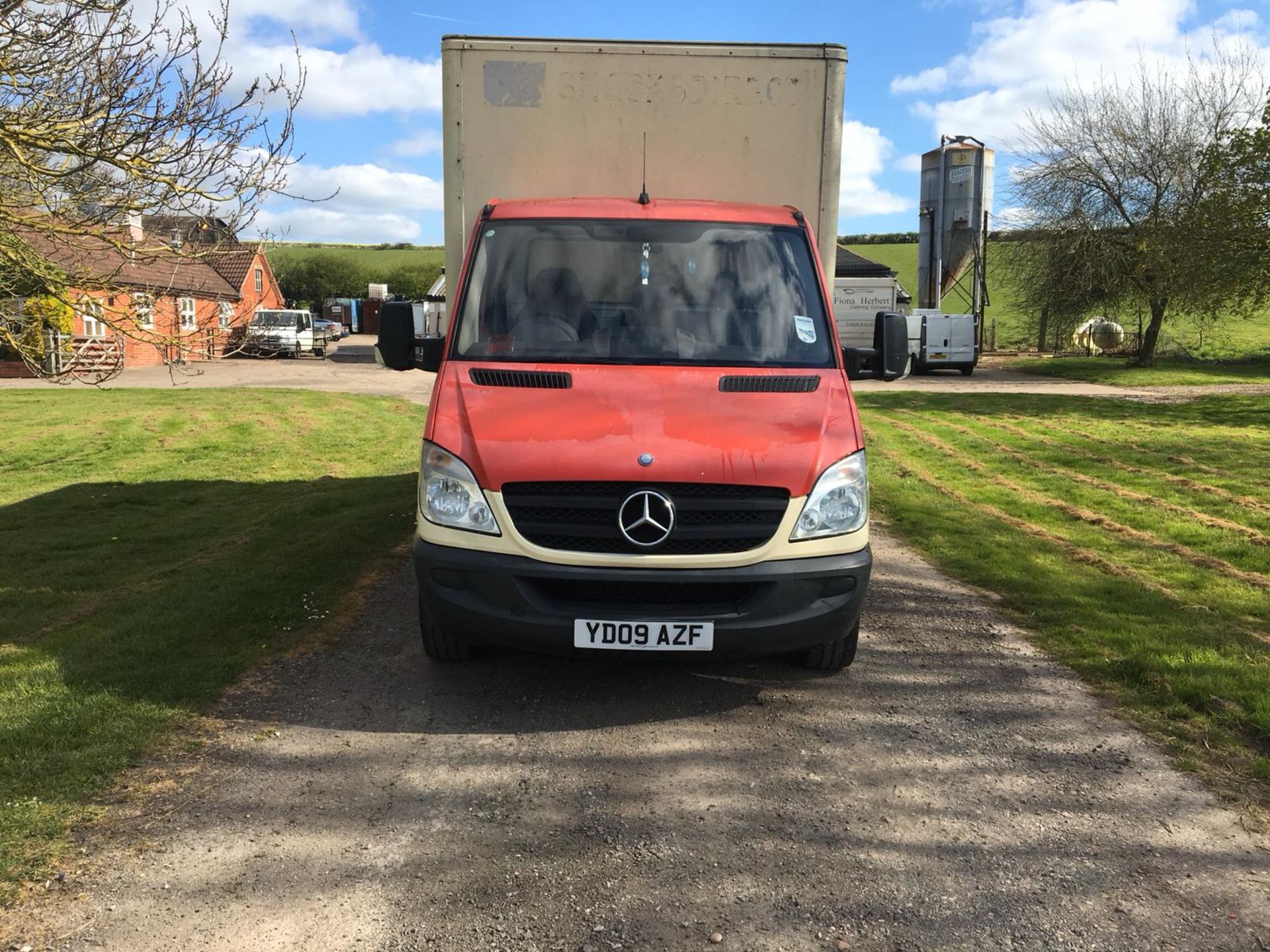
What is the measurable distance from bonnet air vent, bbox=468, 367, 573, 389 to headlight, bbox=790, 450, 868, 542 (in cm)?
125

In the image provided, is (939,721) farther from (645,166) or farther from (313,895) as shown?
(645,166)

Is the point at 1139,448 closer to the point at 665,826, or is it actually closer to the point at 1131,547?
the point at 1131,547

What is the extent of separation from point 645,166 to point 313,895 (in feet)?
14.9

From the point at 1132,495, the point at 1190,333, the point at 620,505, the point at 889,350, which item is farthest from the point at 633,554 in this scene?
the point at 1190,333

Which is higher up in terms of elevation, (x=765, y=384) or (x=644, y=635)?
(x=765, y=384)

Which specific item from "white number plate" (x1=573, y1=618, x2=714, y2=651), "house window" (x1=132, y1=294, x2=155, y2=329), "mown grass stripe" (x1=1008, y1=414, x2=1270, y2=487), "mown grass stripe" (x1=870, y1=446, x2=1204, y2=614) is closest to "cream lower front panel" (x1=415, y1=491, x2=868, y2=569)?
"white number plate" (x1=573, y1=618, x2=714, y2=651)

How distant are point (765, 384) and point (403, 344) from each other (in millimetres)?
2054

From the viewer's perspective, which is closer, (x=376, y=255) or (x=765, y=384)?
(x=765, y=384)

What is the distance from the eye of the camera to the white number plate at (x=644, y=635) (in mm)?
4094

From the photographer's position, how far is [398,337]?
211 inches

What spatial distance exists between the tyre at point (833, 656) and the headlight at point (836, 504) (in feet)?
2.41

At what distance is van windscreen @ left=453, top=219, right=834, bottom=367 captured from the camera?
4.88m

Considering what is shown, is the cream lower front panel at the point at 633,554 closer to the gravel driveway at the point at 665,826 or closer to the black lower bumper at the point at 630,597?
the black lower bumper at the point at 630,597

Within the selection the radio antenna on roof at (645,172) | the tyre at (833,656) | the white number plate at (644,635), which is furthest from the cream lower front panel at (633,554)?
the radio antenna on roof at (645,172)
